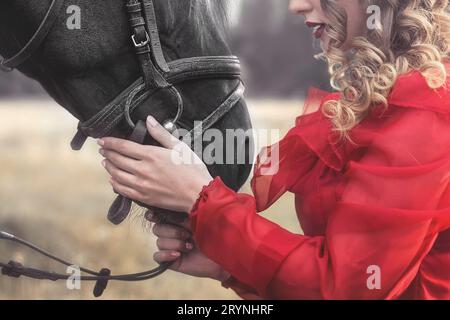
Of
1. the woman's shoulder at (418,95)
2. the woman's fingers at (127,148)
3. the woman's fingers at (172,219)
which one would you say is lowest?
the woman's fingers at (172,219)

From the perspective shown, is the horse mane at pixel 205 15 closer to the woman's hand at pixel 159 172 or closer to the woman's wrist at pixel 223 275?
the woman's hand at pixel 159 172

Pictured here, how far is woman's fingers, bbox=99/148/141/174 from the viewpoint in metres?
1.67

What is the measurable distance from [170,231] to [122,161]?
27cm

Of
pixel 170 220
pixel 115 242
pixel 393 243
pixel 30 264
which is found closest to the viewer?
pixel 393 243

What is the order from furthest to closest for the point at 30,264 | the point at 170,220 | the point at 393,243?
the point at 30,264
the point at 170,220
the point at 393,243

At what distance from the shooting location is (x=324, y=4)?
5.38 feet

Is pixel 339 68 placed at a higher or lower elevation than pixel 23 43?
lower

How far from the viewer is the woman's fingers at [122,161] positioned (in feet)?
5.49

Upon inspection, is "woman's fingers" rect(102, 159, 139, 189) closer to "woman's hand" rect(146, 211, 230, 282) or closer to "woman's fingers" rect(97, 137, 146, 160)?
"woman's fingers" rect(97, 137, 146, 160)

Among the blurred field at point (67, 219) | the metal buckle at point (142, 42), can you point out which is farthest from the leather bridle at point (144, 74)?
the blurred field at point (67, 219)

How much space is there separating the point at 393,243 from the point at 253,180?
45 cm

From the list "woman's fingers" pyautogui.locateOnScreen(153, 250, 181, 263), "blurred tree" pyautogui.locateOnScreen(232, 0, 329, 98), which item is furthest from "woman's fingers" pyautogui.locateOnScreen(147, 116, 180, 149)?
"blurred tree" pyautogui.locateOnScreen(232, 0, 329, 98)

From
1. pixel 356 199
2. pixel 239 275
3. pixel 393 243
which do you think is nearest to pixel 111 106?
pixel 239 275
